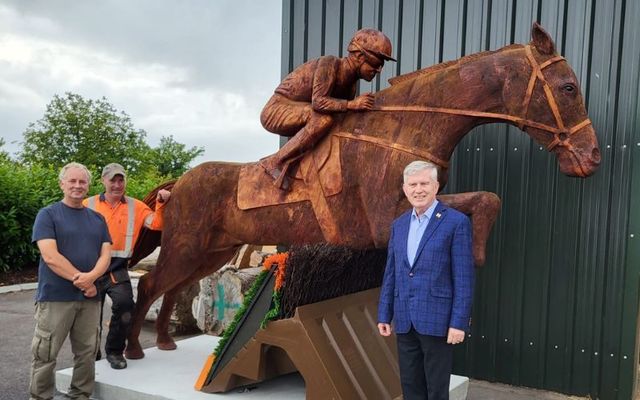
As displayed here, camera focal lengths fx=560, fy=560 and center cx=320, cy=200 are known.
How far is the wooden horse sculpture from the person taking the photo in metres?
3.05

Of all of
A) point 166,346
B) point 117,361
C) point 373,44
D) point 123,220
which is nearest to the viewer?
point 373,44

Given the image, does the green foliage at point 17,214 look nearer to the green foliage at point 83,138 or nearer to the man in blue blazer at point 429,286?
the man in blue blazer at point 429,286

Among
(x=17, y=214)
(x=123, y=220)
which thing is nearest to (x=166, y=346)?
(x=123, y=220)

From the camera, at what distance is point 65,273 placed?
3.21 meters

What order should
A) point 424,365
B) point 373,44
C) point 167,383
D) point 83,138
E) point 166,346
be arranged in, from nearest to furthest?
point 424,365
point 373,44
point 167,383
point 166,346
point 83,138

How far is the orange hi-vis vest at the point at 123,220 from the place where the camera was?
13.8 ft

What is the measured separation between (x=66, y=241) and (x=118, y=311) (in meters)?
1.04

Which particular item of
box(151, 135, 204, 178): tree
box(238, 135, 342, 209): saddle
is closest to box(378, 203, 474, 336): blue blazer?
box(238, 135, 342, 209): saddle

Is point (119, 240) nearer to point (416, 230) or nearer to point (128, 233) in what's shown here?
point (128, 233)

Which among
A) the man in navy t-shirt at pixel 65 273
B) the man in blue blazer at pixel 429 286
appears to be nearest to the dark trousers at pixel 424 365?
the man in blue blazer at pixel 429 286

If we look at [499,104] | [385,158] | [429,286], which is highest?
[499,104]

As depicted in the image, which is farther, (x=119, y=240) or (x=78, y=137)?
(x=78, y=137)

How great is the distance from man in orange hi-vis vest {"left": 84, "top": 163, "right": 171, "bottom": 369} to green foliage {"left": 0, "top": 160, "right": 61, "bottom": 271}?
22.3 feet

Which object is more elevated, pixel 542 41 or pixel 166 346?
pixel 542 41
